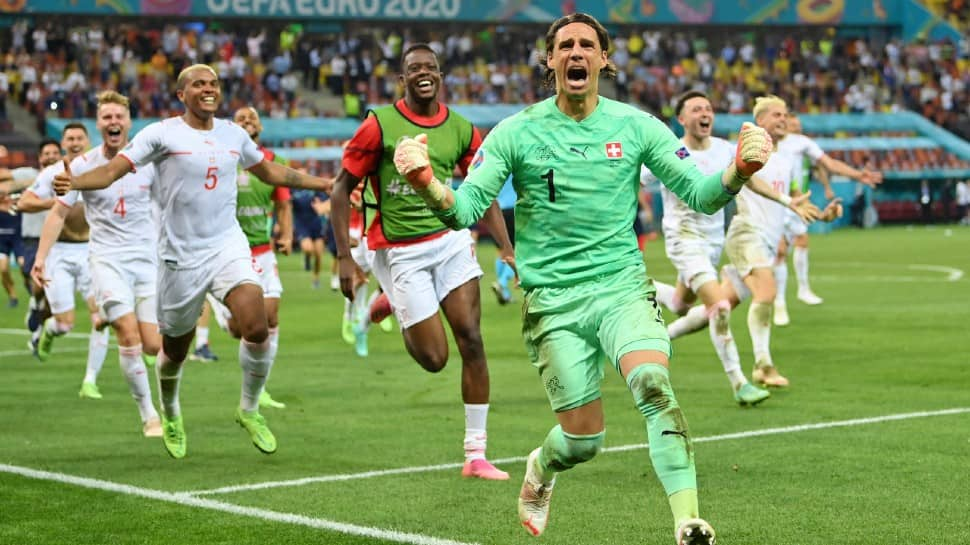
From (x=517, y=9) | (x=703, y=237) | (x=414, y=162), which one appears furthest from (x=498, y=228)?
(x=517, y=9)

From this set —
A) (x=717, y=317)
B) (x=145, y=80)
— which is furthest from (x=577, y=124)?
(x=145, y=80)

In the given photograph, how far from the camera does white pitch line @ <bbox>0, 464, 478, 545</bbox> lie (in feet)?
25.1

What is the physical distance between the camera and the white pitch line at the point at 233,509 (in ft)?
25.1

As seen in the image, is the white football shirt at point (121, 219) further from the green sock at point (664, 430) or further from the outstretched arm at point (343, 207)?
the green sock at point (664, 430)

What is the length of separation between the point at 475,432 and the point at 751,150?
12.6 feet

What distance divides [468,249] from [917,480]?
10.6 ft

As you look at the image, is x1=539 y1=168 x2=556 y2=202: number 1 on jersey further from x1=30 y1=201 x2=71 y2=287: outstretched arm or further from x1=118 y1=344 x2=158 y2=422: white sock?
x1=30 y1=201 x2=71 y2=287: outstretched arm

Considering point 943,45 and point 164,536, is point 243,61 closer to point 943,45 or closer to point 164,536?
point 943,45

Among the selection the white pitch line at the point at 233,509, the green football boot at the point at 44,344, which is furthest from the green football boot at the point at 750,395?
the green football boot at the point at 44,344

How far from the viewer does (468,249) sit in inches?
410

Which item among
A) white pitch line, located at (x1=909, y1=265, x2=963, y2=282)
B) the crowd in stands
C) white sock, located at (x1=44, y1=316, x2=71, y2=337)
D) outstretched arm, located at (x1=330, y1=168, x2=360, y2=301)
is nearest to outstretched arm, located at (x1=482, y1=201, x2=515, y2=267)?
outstretched arm, located at (x1=330, y1=168, x2=360, y2=301)

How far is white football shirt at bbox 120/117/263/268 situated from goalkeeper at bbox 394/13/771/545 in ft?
12.1

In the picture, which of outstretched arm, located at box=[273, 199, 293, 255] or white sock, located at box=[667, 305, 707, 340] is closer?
white sock, located at box=[667, 305, 707, 340]

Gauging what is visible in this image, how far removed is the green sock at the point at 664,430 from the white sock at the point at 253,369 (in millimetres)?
4547
